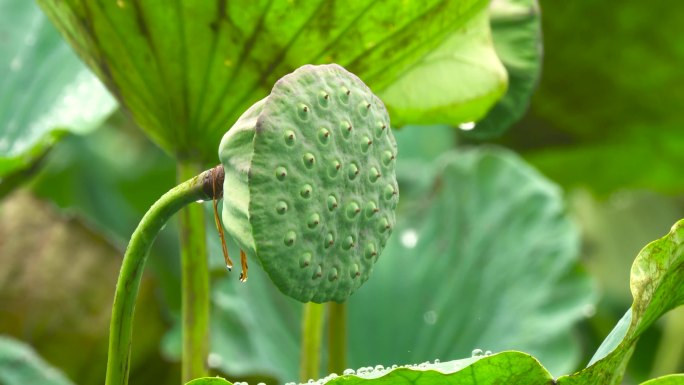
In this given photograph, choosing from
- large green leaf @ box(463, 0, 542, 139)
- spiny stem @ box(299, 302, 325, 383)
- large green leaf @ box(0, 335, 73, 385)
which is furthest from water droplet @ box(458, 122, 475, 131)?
large green leaf @ box(0, 335, 73, 385)

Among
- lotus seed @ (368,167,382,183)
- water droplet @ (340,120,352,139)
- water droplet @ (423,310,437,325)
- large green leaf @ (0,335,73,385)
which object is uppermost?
water droplet @ (340,120,352,139)

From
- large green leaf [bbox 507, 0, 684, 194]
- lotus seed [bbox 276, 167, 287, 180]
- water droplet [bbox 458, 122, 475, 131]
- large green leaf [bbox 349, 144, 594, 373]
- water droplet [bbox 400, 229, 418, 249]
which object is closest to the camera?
lotus seed [bbox 276, 167, 287, 180]

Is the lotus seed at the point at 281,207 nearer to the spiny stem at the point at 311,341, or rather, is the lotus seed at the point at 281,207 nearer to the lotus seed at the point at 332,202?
the lotus seed at the point at 332,202

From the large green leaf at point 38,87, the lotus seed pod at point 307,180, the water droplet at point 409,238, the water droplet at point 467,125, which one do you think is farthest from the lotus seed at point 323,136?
the water droplet at point 409,238

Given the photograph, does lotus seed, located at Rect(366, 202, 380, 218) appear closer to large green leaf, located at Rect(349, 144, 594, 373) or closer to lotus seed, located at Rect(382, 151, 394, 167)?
lotus seed, located at Rect(382, 151, 394, 167)

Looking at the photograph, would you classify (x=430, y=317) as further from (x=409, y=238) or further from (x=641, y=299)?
(x=641, y=299)

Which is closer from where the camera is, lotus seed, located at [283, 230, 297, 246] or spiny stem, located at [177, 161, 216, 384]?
lotus seed, located at [283, 230, 297, 246]
